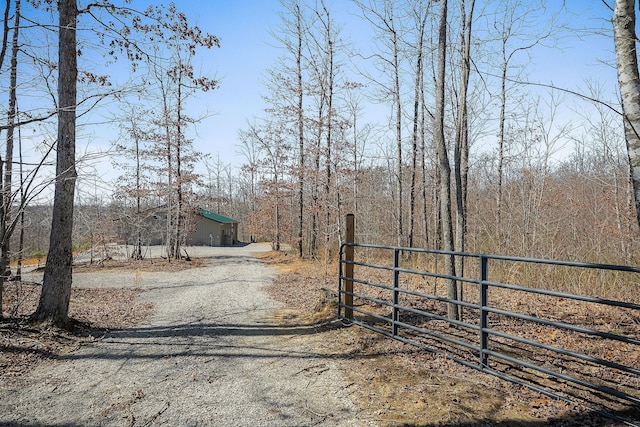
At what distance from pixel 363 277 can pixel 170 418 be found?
29.6 feet

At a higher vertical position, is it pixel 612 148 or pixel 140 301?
pixel 612 148

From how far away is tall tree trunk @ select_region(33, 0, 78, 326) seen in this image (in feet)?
18.8

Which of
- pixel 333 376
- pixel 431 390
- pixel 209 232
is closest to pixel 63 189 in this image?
pixel 333 376

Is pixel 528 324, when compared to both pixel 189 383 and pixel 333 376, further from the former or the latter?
pixel 189 383

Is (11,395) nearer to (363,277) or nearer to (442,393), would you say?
(442,393)

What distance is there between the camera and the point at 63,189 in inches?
233

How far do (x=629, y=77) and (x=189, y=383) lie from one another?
194 inches

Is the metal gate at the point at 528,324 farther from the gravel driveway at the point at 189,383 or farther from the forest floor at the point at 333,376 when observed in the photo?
the gravel driveway at the point at 189,383

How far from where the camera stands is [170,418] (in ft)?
10.6

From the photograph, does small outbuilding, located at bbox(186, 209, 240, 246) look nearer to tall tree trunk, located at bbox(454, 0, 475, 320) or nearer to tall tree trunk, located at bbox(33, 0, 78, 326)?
tall tree trunk, located at bbox(33, 0, 78, 326)

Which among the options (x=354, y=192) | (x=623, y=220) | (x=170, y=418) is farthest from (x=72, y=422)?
(x=354, y=192)

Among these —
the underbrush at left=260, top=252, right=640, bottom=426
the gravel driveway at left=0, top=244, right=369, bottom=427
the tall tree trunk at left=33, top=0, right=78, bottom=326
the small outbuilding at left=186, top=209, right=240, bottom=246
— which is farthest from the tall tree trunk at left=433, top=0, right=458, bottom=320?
the small outbuilding at left=186, top=209, right=240, bottom=246

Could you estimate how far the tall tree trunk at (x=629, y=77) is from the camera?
2779mm

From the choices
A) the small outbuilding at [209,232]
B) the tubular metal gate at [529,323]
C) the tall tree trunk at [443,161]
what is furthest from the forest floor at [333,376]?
the small outbuilding at [209,232]
